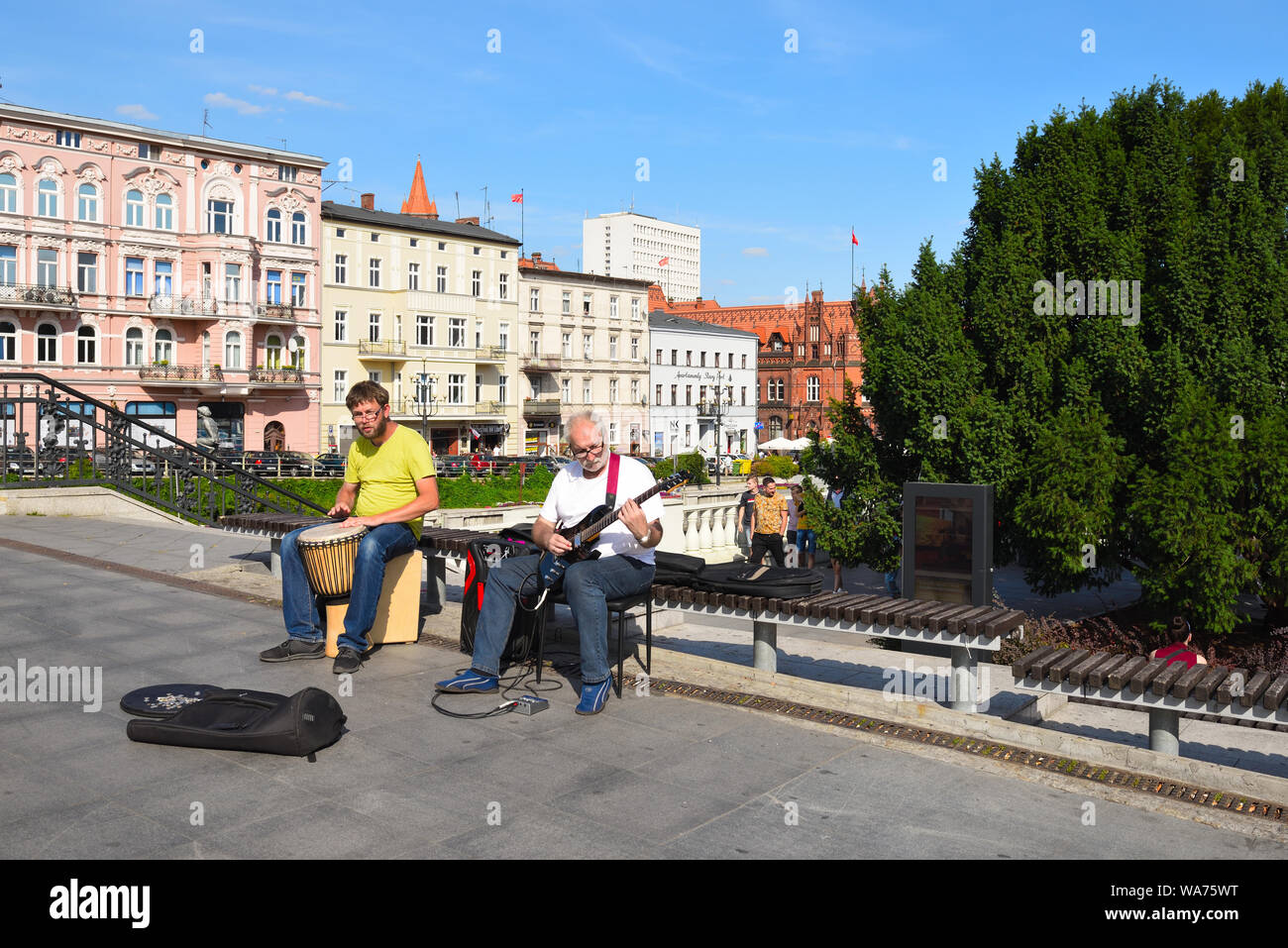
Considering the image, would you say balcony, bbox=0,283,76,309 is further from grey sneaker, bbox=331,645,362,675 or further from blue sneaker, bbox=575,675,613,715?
blue sneaker, bbox=575,675,613,715

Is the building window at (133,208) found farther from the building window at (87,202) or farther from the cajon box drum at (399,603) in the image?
the cajon box drum at (399,603)

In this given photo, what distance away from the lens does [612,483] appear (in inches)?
261

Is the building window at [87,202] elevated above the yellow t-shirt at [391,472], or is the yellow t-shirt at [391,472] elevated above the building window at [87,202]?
the building window at [87,202]

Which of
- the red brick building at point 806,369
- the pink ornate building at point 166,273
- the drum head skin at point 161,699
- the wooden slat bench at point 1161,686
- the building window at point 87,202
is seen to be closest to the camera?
the wooden slat bench at point 1161,686

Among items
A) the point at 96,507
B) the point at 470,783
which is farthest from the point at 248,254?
the point at 470,783

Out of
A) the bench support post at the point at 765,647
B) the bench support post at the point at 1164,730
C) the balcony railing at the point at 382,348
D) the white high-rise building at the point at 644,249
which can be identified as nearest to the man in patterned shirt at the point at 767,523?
the bench support post at the point at 765,647

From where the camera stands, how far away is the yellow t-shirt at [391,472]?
7.60 m

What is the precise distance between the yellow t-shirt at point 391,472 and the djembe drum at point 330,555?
351 millimetres

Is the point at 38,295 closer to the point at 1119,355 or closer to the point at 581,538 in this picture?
the point at 1119,355

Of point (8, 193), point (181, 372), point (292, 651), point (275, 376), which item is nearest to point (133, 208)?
point (8, 193)

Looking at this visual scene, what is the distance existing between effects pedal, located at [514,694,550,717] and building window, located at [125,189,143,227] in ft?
179

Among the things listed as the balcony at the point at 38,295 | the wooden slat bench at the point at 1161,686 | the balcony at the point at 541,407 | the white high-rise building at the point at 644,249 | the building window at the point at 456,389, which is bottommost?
the wooden slat bench at the point at 1161,686

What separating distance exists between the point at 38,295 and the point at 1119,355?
4938 centimetres
